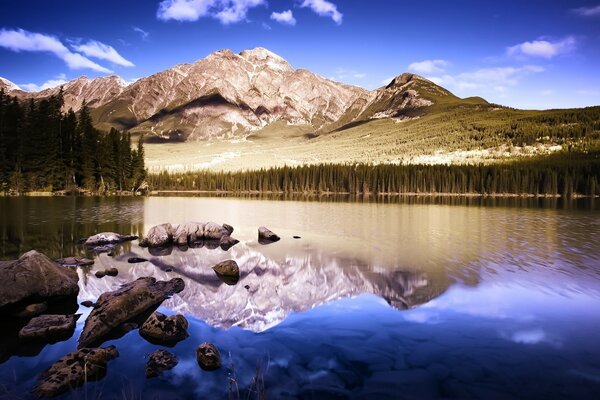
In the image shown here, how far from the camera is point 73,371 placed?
9.11 meters

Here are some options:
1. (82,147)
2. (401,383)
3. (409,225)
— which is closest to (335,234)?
(409,225)

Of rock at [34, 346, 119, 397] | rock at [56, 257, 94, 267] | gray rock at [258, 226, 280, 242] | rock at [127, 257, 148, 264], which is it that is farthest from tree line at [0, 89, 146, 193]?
rock at [34, 346, 119, 397]

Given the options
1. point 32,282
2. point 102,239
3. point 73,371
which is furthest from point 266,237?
point 73,371

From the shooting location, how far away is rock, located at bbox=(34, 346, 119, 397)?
8461 millimetres

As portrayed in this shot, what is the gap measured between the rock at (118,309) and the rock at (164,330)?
1.30 metres

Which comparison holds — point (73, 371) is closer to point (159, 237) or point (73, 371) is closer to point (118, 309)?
Answer: point (118, 309)

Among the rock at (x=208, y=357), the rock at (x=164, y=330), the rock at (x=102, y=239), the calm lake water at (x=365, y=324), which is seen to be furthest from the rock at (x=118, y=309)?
the rock at (x=102, y=239)

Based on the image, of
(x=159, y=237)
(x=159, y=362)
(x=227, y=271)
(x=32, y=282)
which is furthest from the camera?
(x=159, y=237)

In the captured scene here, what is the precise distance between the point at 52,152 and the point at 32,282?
304ft

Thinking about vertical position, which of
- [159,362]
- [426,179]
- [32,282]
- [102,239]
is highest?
[426,179]

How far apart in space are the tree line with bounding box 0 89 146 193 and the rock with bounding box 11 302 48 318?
90015 mm

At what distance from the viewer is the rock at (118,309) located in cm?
1167

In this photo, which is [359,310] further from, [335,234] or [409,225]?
[409,225]

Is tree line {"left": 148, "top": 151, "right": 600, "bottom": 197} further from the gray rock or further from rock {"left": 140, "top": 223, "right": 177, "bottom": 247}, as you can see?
rock {"left": 140, "top": 223, "right": 177, "bottom": 247}
